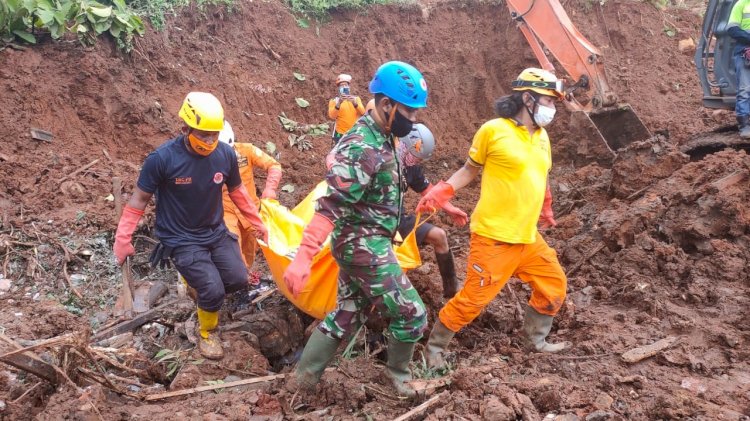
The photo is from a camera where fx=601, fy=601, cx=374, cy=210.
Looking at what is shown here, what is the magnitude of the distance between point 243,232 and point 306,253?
8.85ft

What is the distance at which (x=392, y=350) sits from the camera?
3.78m

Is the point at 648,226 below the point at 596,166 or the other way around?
the other way around

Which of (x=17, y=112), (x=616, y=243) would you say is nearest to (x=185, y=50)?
(x=17, y=112)

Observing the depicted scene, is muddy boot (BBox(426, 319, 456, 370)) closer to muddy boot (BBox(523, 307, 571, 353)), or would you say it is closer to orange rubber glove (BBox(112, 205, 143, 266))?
muddy boot (BBox(523, 307, 571, 353))

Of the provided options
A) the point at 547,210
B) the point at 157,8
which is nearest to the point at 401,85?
the point at 547,210

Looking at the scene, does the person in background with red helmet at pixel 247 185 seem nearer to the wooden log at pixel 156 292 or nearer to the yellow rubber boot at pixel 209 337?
the wooden log at pixel 156 292

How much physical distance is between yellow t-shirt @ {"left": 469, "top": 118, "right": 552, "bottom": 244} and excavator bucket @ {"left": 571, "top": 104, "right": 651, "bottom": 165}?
4682 mm

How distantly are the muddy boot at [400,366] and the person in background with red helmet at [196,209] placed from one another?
1.36 metres

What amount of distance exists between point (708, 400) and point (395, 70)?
2.60 meters

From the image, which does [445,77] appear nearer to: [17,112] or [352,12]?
[352,12]

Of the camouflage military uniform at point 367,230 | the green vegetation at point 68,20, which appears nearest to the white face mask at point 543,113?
the camouflage military uniform at point 367,230

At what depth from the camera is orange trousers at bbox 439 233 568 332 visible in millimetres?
3977

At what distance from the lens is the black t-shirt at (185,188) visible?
4.21 metres

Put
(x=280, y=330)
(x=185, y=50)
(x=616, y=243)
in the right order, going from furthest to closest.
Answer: (x=185, y=50) < (x=616, y=243) < (x=280, y=330)
